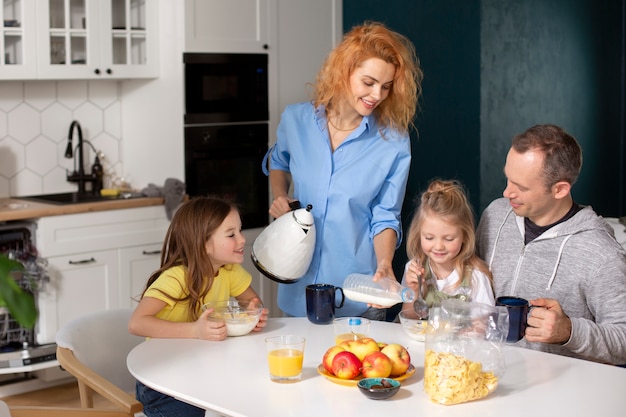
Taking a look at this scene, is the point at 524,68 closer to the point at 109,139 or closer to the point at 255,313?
the point at 109,139

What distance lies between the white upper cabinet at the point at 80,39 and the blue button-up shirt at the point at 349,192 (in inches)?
71.2

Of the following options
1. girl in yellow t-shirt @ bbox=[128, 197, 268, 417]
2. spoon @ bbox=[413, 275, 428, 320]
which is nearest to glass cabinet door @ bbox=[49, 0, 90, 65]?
girl in yellow t-shirt @ bbox=[128, 197, 268, 417]

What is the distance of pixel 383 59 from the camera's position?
258 centimetres

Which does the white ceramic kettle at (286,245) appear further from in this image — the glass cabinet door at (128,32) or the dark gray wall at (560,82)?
the dark gray wall at (560,82)

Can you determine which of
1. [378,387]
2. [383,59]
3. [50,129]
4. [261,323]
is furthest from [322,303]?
[50,129]

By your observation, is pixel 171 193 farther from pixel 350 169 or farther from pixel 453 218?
pixel 453 218

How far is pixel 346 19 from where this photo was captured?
4.99 metres

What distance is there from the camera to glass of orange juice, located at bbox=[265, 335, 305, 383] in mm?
1939

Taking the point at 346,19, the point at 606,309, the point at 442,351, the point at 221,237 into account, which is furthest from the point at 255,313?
the point at 346,19

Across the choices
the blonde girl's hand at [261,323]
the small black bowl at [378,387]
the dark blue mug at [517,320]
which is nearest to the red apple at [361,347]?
the small black bowl at [378,387]

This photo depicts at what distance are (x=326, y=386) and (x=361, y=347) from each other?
4.9 inches

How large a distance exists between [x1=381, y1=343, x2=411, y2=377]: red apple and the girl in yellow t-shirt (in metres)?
0.51

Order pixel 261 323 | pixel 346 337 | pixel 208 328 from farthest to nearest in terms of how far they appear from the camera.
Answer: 1. pixel 261 323
2. pixel 208 328
3. pixel 346 337

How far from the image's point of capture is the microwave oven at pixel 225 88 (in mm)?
4340
